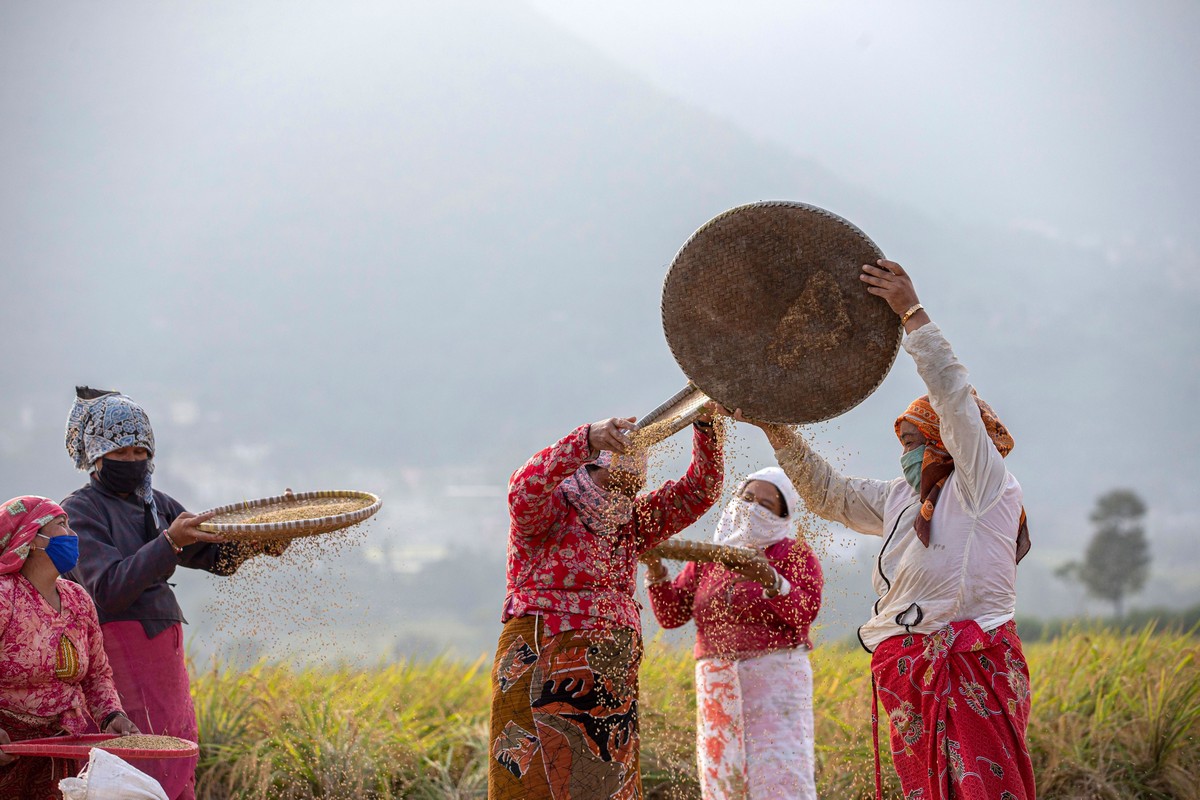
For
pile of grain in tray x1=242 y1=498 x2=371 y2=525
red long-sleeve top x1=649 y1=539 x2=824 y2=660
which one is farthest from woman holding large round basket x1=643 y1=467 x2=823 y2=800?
pile of grain in tray x1=242 y1=498 x2=371 y2=525

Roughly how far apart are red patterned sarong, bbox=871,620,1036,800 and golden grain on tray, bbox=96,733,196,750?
214 centimetres

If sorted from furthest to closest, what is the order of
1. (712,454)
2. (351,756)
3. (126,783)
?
(351,756) → (712,454) → (126,783)

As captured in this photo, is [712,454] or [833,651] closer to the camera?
[712,454]

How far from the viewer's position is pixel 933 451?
126 inches

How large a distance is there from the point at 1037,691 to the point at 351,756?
12.0 feet

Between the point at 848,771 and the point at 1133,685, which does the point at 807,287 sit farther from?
the point at 1133,685

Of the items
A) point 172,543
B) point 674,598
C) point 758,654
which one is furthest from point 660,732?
point 172,543

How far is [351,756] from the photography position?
5012 mm

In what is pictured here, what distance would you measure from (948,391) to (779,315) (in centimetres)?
52

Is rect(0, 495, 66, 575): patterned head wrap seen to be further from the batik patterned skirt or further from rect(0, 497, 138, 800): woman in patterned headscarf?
the batik patterned skirt

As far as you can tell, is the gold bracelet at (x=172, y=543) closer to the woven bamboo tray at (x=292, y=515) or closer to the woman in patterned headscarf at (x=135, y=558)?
the woman in patterned headscarf at (x=135, y=558)

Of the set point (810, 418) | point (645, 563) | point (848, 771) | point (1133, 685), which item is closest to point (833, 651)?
point (848, 771)

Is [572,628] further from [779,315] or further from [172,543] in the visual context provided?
[172,543]

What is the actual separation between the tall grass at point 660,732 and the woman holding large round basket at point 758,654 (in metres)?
0.80
